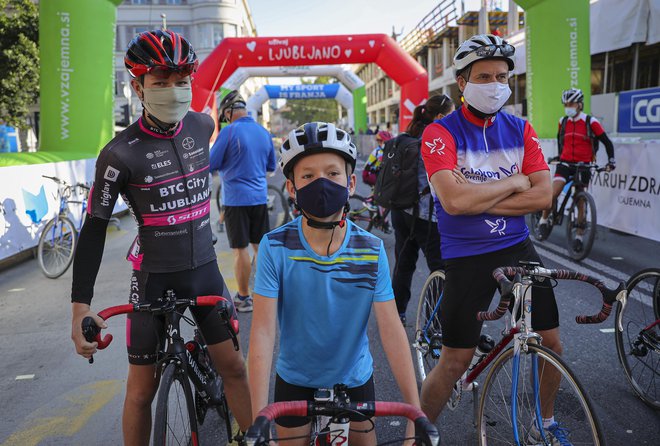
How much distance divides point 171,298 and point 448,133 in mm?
1517

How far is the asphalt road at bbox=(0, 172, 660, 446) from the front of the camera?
10.7 ft

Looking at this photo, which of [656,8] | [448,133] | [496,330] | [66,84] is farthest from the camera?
[656,8]

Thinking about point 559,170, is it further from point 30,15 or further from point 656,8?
point 30,15

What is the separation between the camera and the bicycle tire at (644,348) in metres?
3.41

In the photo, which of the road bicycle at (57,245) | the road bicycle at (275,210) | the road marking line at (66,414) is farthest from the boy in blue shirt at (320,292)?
the road bicycle at (275,210)

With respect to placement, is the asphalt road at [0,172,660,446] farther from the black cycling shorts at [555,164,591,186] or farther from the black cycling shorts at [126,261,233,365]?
the black cycling shorts at [555,164,591,186]

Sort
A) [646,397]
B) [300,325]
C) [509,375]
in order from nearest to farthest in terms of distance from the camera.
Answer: [300,325]
[509,375]
[646,397]

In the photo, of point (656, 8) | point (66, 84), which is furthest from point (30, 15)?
point (656, 8)

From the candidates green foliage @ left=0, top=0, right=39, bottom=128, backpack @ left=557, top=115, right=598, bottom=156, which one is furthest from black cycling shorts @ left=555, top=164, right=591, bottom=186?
green foliage @ left=0, top=0, right=39, bottom=128

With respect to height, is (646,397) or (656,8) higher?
(656,8)

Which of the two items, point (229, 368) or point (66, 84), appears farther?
point (66, 84)

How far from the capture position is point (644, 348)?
3.44 metres

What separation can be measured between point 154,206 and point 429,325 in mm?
2098

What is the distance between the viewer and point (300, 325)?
6.55 ft
